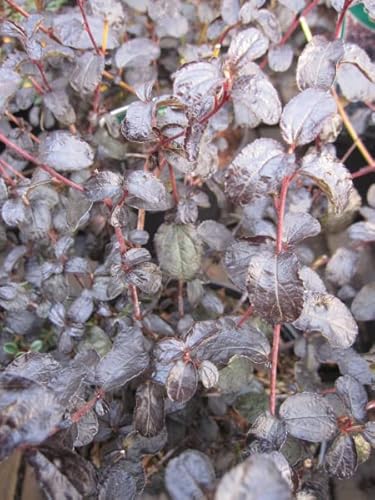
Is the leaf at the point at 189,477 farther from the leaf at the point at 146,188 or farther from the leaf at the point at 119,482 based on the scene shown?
the leaf at the point at 146,188

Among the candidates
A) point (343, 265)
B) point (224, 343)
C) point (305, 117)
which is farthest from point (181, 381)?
point (343, 265)

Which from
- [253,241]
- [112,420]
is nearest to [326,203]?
[253,241]

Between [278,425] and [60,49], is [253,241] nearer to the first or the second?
[278,425]

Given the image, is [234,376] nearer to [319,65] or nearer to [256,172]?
[256,172]

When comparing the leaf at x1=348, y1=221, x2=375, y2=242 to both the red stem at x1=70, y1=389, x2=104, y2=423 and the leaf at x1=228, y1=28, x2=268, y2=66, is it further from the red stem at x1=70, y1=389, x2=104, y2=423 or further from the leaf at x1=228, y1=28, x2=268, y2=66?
the red stem at x1=70, y1=389, x2=104, y2=423

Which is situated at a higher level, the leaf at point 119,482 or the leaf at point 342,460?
the leaf at point 342,460

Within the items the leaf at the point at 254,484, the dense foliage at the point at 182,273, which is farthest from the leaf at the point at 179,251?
the leaf at the point at 254,484
